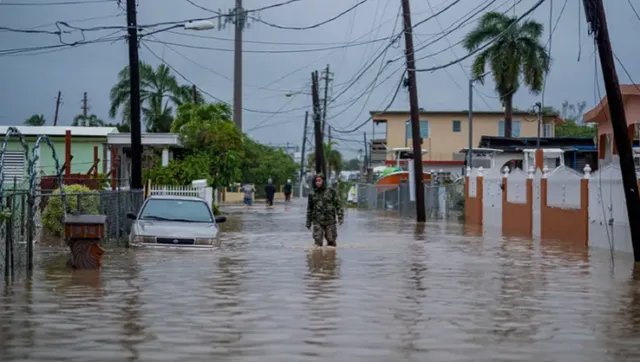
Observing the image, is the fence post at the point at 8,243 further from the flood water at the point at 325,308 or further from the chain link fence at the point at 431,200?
the chain link fence at the point at 431,200

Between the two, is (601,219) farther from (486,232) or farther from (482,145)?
(482,145)

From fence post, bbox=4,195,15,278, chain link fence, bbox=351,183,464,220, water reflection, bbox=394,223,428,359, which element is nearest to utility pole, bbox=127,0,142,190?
water reflection, bbox=394,223,428,359

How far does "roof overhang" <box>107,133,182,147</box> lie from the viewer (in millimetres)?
40125

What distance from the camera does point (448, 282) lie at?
17.1 metres

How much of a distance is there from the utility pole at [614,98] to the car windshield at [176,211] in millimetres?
9122

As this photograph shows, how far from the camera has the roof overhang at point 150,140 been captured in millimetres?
40125

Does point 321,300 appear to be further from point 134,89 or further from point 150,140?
point 150,140

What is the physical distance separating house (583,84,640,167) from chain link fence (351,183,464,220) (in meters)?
9.74

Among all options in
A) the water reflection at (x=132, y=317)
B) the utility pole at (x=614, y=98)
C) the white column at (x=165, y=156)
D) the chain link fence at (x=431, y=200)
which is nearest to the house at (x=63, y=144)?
the white column at (x=165, y=156)

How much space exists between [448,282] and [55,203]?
11303 millimetres

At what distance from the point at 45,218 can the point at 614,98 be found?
520 inches

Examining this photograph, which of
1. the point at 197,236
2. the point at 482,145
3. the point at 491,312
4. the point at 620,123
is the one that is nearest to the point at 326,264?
the point at 197,236

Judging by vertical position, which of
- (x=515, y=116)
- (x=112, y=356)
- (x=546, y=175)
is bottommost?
(x=112, y=356)

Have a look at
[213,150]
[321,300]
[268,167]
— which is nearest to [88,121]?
[268,167]
